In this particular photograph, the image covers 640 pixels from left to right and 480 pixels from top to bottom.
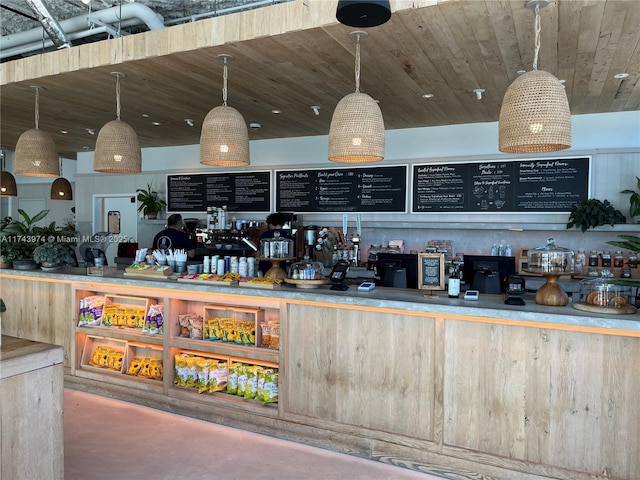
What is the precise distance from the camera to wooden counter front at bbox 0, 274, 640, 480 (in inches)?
98.7

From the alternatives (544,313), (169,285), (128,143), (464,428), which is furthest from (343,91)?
(464,428)

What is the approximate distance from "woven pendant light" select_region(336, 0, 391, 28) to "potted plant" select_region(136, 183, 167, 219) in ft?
18.0

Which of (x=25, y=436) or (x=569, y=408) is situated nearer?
(x=25, y=436)

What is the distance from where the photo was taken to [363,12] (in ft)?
7.30

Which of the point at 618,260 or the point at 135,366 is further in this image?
the point at 618,260

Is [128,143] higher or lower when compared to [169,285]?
higher

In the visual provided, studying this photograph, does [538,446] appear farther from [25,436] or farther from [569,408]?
[25,436]

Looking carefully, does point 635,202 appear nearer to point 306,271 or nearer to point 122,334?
point 306,271

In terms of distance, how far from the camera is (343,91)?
13.6 ft

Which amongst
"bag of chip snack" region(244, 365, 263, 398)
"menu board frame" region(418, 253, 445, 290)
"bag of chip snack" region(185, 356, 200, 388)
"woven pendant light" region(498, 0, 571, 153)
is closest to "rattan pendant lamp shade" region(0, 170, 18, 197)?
"bag of chip snack" region(185, 356, 200, 388)

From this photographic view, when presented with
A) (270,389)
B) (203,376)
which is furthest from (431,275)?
(203,376)

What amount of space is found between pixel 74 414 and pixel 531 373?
3275mm

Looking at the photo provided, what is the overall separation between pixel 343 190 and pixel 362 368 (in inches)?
129

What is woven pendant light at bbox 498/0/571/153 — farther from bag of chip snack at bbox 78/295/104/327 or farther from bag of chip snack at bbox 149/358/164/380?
bag of chip snack at bbox 78/295/104/327
